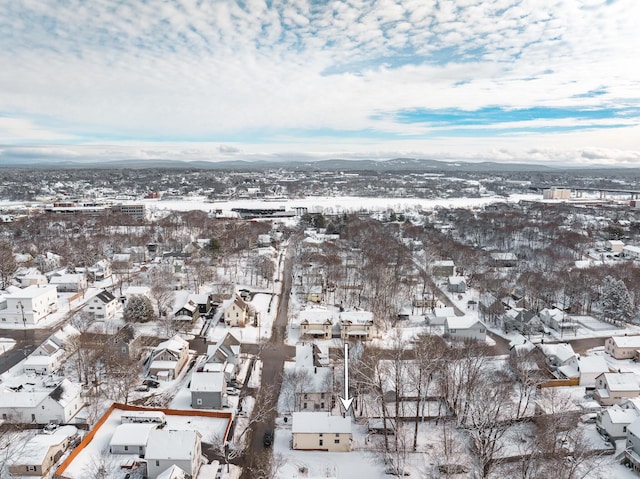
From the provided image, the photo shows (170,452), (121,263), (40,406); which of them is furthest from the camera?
(121,263)

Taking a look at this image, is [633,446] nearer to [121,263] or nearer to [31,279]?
[121,263]

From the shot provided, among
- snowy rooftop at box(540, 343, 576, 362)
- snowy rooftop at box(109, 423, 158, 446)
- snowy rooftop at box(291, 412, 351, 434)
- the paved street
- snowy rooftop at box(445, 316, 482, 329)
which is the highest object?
snowy rooftop at box(291, 412, 351, 434)

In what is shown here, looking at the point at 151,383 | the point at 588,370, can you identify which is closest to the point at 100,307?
the point at 151,383

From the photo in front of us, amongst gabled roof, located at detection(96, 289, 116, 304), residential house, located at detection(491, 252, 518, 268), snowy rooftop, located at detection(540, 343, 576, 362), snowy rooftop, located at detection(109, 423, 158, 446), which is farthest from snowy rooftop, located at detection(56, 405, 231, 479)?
residential house, located at detection(491, 252, 518, 268)

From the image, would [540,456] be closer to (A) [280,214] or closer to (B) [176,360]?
(B) [176,360]

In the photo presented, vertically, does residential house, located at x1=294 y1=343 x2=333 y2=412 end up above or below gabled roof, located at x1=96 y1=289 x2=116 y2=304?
below

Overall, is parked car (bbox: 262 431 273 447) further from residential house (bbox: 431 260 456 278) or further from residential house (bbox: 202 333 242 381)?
residential house (bbox: 431 260 456 278)

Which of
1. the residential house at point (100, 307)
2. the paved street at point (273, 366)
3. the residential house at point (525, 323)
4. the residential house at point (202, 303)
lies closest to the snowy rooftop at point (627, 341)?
the residential house at point (525, 323)
